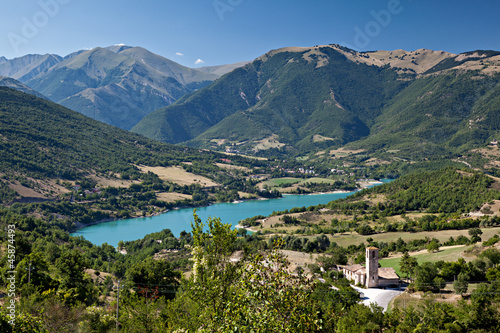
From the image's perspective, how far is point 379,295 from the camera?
26938 millimetres

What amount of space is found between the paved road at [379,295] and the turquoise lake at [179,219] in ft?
172

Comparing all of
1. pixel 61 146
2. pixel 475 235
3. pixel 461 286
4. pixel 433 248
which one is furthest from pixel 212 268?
pixel 61 146

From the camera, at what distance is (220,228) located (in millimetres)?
7988

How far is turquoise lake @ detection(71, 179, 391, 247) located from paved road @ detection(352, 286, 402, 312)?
52.4 metres

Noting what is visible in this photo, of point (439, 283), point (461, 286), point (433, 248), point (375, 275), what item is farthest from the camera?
point (433, 248)

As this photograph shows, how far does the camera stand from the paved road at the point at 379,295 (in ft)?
83.1

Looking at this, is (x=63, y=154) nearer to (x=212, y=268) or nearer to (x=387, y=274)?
(x=387, y=274)

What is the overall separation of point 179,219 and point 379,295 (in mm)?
69671

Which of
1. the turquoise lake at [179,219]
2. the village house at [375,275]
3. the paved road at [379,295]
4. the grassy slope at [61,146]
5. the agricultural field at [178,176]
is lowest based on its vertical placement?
the turquoise lake at [179,219]

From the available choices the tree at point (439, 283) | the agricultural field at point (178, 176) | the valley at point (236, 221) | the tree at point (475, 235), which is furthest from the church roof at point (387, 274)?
the agricultural field at point (178, 176)

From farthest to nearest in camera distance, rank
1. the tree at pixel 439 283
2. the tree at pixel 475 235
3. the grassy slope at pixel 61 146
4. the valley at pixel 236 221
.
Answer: the grassy slope at pixel 61 146
the tree at pixel 475 235
the tree at pixel 439 283
the valley at pixel 236 221

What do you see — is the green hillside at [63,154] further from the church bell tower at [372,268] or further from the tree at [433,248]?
the tree at [433,248]

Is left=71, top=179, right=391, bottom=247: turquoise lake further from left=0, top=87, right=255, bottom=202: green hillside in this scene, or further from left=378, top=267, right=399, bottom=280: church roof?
left=378, top=267, right=399, bottom=280: church roof

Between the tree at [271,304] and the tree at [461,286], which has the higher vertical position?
the tree at [271,304]
